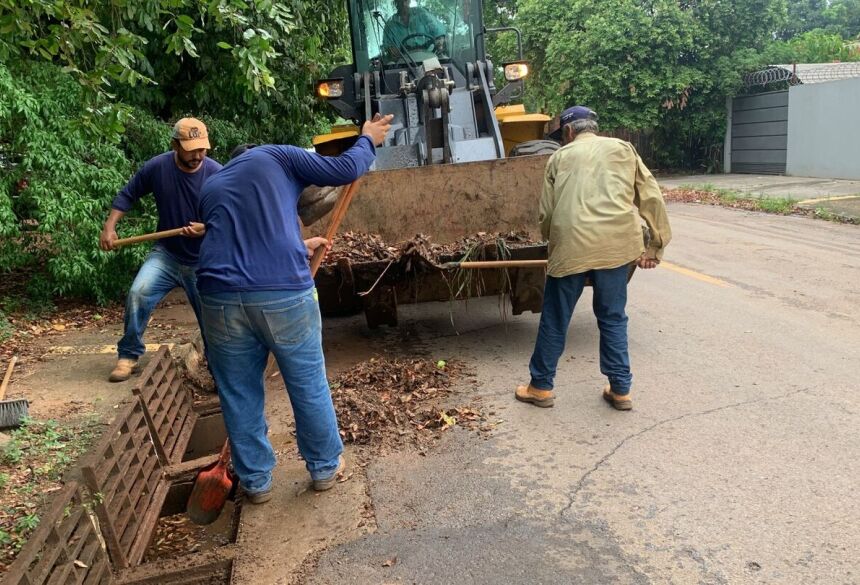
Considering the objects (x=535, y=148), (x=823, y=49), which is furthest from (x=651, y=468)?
(x=823, y=49)

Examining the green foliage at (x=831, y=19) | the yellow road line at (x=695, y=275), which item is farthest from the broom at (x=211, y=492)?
the green foliage at (x=831, y=19)

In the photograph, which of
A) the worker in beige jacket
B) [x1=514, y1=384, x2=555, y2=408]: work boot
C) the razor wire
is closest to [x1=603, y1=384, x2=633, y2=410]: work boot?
the worker in beige jacket

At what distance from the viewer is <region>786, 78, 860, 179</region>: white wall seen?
718 inches

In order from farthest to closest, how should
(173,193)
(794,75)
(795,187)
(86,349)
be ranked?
(794,75) < (795,187) < (86,349) < (173,193)

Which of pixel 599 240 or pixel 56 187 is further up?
pixel 56 187

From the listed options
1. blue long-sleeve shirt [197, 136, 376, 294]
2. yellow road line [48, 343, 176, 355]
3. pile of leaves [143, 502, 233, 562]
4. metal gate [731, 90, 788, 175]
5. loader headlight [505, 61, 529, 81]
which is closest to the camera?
Result: blue long-sleeve shirt [197, 136, 376, 294]

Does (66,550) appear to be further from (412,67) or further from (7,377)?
(412,67)

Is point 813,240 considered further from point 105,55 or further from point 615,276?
point 105,55

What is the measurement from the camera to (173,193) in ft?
16.8

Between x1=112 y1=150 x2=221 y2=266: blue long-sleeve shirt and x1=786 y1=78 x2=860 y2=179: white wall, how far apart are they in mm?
17820

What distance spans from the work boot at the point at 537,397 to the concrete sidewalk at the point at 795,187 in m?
10.4

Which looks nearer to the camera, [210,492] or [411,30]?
[210,492]

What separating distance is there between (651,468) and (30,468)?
330cm

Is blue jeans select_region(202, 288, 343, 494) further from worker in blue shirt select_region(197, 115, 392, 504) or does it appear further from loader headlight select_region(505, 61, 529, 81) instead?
loader headlight select_region(505, 61, 529, 81)
